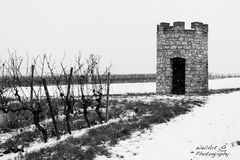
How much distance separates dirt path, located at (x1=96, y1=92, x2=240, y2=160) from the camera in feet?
25.5

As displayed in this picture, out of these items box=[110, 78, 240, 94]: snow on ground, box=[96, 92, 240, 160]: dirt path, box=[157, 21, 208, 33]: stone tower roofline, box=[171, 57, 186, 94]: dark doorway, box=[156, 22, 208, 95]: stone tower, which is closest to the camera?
box=[96, 92, 240, 160]: dirt path

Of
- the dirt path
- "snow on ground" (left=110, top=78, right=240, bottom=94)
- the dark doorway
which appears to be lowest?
the dirt path

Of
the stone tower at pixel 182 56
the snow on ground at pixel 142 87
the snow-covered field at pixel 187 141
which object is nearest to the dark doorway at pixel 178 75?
the stone tower at pixel 182 56

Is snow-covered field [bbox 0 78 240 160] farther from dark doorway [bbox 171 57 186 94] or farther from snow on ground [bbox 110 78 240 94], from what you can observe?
snow on ground [bbox 110 78 240 94]

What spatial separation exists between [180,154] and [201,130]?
2444 mm

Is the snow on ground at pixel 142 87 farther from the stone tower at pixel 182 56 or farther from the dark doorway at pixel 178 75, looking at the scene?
the stone tower at pixel 182 56

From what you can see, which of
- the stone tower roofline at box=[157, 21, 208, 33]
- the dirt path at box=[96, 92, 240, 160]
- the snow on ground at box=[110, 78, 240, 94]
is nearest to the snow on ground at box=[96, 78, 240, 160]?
the dirt path at box=[96, 92, 240, 160]

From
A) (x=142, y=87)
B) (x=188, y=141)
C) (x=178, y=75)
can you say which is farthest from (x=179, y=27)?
(x=188, y=141)

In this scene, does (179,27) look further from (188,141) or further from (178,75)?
(188,141)

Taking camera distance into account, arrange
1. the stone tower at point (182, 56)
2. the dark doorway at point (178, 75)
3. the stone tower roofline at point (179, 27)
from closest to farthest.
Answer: the stone tower roofline at point (179, 27)
the stone tower at point (182, 56)
the dark doorway at point (178, 75)

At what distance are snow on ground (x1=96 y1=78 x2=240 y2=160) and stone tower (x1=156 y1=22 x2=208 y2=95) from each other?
29.1 feet

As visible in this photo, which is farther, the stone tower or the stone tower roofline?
the stone tower

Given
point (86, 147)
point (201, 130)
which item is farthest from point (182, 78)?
point (86, 147)

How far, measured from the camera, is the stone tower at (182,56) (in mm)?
20984
